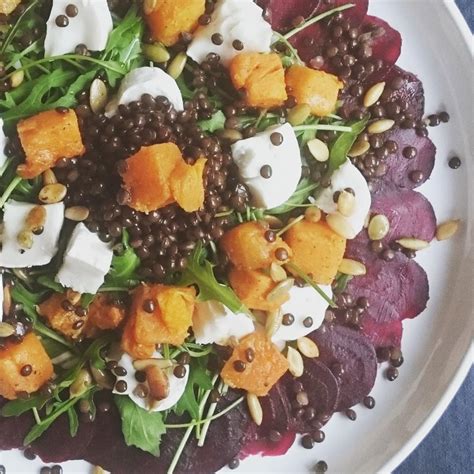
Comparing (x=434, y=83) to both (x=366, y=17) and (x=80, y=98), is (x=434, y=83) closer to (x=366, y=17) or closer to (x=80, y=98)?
(x=366, y=17)

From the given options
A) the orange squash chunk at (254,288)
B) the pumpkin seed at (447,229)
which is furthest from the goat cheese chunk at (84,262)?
the pumpkin seed at (447,229)

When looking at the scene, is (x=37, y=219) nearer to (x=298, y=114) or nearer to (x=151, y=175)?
(x=151, y=175)

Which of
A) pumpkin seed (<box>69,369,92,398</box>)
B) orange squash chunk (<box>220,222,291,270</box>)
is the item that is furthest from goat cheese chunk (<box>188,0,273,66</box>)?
pumpkin seed (<box>69,369,92,398</box>)

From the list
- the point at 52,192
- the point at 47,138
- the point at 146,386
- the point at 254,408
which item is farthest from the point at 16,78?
the point at 254,408

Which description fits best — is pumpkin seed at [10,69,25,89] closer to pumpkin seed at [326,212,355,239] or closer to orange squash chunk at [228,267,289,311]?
orange squash chunk at [228,267,289,311]

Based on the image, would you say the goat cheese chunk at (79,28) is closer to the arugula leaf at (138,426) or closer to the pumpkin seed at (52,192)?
the pumpkin seed at (52,192)

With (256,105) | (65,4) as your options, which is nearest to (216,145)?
(256,105)
